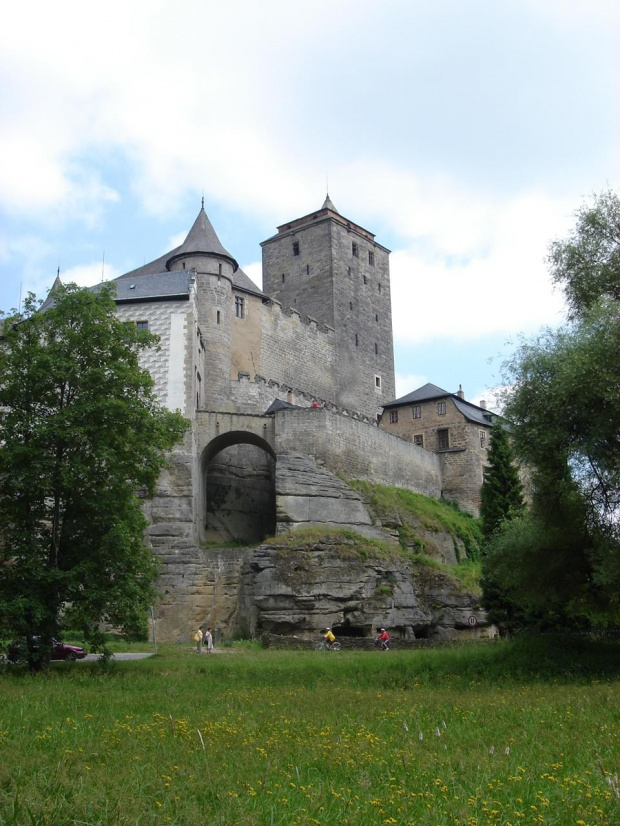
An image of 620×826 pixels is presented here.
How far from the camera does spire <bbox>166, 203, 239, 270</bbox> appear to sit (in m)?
47.6

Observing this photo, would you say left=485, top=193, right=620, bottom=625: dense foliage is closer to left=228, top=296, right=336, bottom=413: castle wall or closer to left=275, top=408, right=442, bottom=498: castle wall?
left=275, top=408, right=442, bottom=498: castle wall

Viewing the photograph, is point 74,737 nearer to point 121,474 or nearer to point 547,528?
point 121,474

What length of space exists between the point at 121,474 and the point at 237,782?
15.0 meters

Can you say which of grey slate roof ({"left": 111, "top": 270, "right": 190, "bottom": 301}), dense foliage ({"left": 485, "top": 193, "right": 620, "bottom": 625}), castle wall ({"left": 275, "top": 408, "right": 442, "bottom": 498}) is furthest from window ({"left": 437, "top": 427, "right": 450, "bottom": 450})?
dense foliage ({"left": 485, "top": 193, "right": 620, "bottom": 625})

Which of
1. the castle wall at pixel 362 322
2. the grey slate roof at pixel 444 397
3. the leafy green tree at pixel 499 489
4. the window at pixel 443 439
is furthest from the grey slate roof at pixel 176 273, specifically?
the leafy green tree at pixel 499 489

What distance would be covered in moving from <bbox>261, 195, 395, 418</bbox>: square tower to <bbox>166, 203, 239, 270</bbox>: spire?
47.1 feet

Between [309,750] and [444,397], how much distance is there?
47.1m

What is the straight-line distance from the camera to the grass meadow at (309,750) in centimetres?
686

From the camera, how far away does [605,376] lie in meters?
18.5

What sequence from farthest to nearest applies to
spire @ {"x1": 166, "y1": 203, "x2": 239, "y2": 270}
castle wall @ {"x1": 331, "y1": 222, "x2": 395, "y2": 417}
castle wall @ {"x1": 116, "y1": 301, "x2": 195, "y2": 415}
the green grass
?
castle wall @ {"x1": 331, "y1": 222, "x2": 395, "y2": 417} → spire @ {"x1": 166, "y1": 203, "x2": 239, "y2": 270} → the green grass → castle wall @ {"x1": 116, "y1": 301, "x2": 195, "y2": 415}

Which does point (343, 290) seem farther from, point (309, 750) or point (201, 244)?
point (309, 750)

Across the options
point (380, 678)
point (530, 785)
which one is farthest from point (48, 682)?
point (530, 785)

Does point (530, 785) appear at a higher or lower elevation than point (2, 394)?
lower

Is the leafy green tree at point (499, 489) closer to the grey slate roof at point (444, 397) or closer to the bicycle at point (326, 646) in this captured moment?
the bicycle at point (326, 646)
